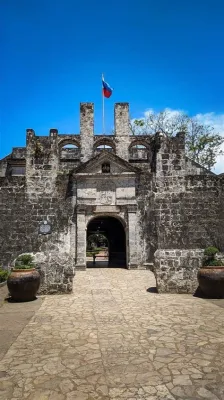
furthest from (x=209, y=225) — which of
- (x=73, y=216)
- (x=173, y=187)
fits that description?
(x=73, y=216)

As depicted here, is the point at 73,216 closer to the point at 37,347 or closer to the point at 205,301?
the point at 205,301

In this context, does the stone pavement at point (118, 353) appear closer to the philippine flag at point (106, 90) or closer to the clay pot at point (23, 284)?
the clay pot at point (23, 284)

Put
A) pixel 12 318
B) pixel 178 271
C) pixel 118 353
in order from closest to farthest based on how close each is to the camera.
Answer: pixel 118 353 → pixel 12 318 → pixel 178 271

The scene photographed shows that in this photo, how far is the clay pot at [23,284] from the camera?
321 inches

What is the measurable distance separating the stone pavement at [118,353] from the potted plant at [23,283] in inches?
27.4

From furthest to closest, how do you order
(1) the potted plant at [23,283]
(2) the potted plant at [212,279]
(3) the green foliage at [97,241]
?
(3) the green foliage at [97,241], (2) the potted plant at [212,279], (1) the potted plant at [23,283]

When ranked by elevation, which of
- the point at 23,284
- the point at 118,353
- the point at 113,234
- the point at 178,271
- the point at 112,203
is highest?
the point at 112,203

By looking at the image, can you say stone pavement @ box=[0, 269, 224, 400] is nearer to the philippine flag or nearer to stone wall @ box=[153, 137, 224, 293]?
stone wall @ box=[153, 137, 224, 293]

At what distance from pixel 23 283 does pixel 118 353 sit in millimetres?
4364

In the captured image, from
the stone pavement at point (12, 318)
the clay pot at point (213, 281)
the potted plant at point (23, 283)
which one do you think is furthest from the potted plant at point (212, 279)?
the potted plant at point (23, 283)

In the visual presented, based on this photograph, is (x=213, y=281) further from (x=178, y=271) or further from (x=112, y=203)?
(x=112, y=203)

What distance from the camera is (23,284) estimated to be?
816cm

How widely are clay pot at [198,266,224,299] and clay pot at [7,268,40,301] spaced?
174 inches

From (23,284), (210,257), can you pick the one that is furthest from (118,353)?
(210,257)
